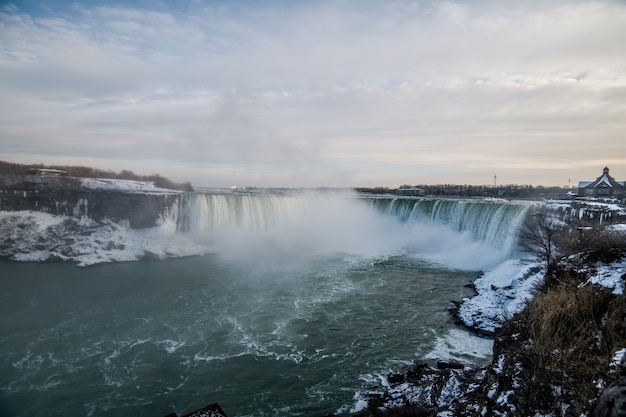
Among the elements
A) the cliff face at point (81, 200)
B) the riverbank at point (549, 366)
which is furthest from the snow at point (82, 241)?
the riverbank at point (549, 366)

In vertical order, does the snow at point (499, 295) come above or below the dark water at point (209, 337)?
above

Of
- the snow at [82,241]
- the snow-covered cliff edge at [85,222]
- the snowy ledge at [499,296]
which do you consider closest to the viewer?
the snowy ledge at [499,296]

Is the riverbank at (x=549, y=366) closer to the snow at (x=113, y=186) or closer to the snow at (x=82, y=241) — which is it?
the snow at (x=82, y=241)

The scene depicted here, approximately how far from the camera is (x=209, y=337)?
11.8 m

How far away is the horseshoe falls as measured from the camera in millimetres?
8742

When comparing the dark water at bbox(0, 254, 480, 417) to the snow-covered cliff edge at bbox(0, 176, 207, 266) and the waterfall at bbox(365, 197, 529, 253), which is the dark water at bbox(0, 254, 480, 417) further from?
the waterfall at bbox(365, 197, 529, 253)

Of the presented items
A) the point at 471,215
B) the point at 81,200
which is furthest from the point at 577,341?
the point at 81,200

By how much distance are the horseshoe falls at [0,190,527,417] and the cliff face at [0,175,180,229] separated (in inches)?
210

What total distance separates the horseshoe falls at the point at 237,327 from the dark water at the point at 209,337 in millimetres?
50

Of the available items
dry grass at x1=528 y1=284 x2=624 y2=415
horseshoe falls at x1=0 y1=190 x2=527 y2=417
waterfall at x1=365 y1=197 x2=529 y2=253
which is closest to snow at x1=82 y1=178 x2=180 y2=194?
horseshoe falls at x1=0 y1=190 x2=527 y2=417

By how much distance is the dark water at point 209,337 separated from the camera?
8.61 m

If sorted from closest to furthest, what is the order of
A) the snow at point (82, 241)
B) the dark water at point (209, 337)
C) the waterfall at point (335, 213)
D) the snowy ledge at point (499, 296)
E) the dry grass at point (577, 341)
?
the dry grass at point (577, 341) → the dark water at point (209, 337) → the snowy ledge at point (499, 296) → the snow at point (82, 241) → the waterfall at point (335, 213)

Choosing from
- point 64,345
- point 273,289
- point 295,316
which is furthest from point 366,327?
point 64,345

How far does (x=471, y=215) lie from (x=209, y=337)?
23.5m
